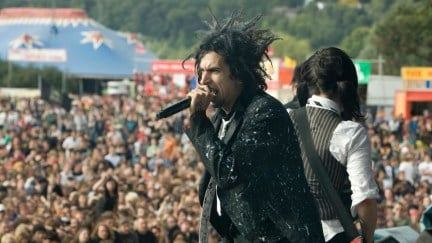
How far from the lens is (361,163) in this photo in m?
5.78

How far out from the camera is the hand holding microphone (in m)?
5.09

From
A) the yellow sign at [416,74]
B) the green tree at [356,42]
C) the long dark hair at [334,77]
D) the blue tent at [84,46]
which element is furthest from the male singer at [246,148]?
the green tree at [356,42]

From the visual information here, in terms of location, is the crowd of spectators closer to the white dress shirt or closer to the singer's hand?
the white dress shirt

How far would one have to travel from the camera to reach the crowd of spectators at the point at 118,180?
1278 cm

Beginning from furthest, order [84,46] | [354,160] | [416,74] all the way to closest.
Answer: [84,46] < [416,74] < [354,160]

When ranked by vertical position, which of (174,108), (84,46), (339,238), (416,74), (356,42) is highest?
Answer: (174,108)

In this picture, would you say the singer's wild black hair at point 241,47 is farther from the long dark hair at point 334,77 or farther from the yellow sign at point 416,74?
the yellow sign at point 416,74

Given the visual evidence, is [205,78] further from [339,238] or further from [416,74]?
[416,74]

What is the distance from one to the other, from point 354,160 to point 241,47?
80cm

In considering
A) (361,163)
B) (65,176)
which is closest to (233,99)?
(361,163)

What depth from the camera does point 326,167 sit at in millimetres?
5863

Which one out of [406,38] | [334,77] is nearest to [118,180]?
[334,77]

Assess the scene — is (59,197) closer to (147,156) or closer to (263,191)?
(147,156)

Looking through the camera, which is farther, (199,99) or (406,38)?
(406,38)
